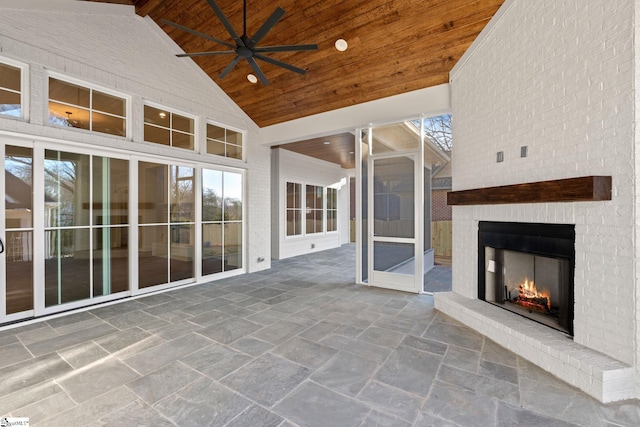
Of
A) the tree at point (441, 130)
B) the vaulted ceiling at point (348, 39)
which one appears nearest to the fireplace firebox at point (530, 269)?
the vaulted ceiling at point (348, 39)

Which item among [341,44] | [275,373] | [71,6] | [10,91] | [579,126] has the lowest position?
[275,373]

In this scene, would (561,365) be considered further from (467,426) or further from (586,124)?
(586,124)

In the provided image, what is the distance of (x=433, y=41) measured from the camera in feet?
11.6

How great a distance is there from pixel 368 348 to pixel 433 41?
145 inches

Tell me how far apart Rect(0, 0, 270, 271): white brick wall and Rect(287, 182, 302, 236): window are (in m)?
2.80

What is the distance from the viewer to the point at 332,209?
10484mm

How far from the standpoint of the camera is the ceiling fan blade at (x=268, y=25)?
2.65 metres

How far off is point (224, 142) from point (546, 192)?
5081mm

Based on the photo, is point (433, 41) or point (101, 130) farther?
point (101, 130)

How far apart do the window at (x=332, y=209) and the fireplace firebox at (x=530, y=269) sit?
703 cm

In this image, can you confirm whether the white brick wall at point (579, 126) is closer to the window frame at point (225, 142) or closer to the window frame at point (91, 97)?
the window frame at point (225, 142)

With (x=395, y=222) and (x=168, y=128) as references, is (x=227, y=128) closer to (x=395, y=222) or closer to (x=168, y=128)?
(x=168, y=128)

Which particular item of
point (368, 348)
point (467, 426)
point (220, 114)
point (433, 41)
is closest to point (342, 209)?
point (220, 114)

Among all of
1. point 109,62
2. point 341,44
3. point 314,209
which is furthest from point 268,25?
point 314,209
